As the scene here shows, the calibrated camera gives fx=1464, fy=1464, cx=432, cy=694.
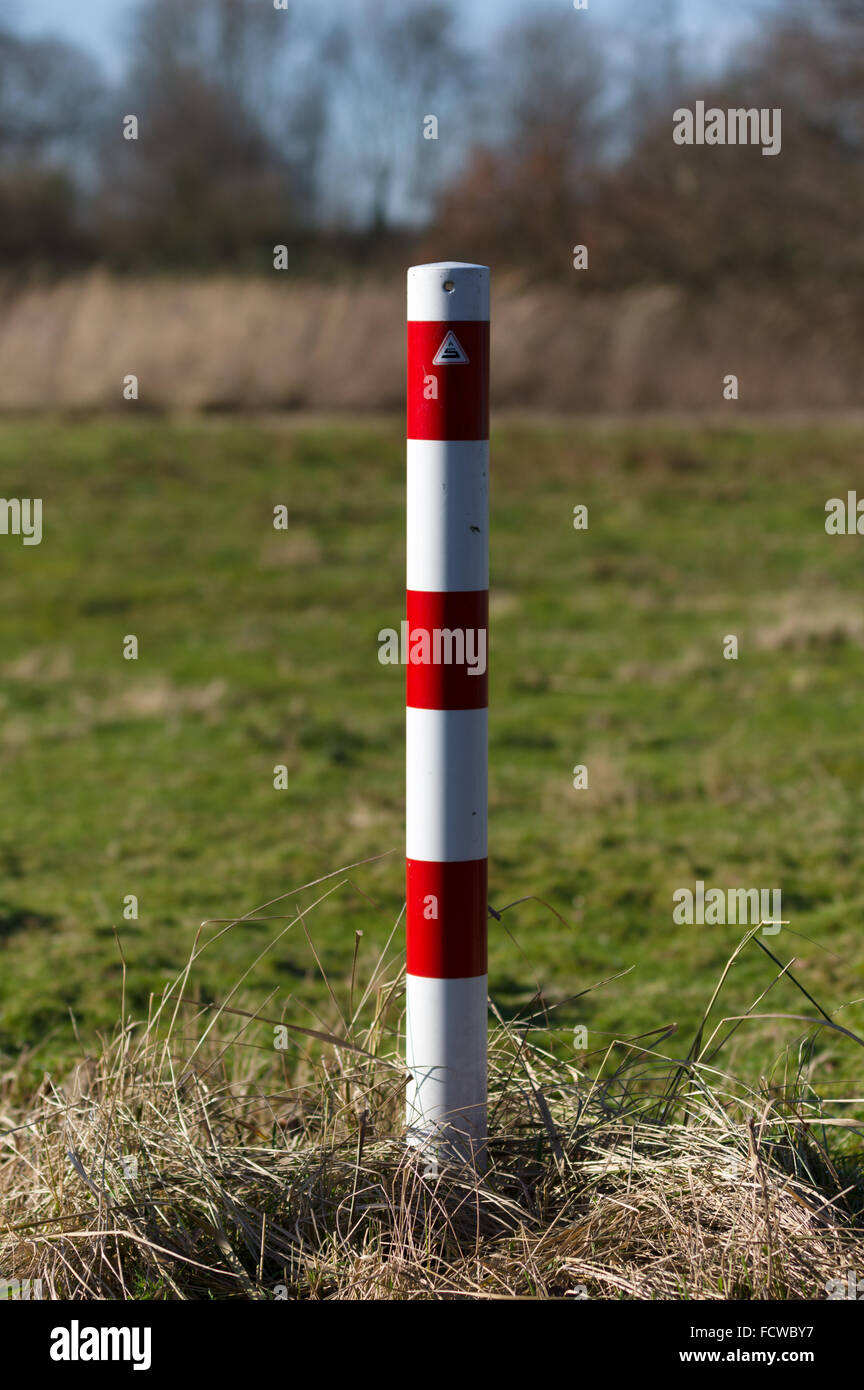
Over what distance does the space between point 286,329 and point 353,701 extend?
32.9 ft

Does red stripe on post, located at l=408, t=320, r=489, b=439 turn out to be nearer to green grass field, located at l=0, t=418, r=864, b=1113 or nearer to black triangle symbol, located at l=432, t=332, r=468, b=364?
black triangle symbol, located at l=432, t=332, r=468, b=364

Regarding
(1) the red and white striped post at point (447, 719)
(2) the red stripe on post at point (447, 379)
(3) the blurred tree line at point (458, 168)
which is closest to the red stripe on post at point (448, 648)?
(1) the red and white striped post at point (447, 719)

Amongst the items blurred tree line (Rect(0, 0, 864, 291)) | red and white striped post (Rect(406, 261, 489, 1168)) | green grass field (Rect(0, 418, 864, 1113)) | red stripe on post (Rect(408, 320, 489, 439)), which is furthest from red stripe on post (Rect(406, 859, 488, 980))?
blurred tree line (Rect(0, 0, 864, 291))

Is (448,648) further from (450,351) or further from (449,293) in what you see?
(449,293)

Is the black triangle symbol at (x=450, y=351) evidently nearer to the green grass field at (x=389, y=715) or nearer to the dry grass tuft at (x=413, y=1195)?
the green grass field at (x=389, y=715)

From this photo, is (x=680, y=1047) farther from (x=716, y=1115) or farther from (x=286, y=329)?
(x=286, y=329)

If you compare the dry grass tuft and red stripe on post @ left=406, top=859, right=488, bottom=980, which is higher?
red stripe on post @ left=406, top=859, right=488, bottom=980

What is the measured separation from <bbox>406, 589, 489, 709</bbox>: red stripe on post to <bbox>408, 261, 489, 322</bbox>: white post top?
54 cm

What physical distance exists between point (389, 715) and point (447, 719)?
6213 mm

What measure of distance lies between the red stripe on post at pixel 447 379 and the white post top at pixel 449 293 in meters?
0.02

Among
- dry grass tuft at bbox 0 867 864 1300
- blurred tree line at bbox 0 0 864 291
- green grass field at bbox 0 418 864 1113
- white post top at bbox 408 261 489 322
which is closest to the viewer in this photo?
dry grass tuft at bbox 0 867 864 1300

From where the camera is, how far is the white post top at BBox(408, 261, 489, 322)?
2.85 meters

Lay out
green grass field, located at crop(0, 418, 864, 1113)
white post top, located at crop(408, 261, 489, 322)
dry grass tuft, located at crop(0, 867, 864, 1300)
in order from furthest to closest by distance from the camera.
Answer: green grass field, located at crop(0, 418, 864, 1113), white post top, located at crop(408, 261, 489, 322), dry grass tuft, located at crop(0, 867, 864, 1300)

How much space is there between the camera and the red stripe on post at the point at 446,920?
2934 millimetres
